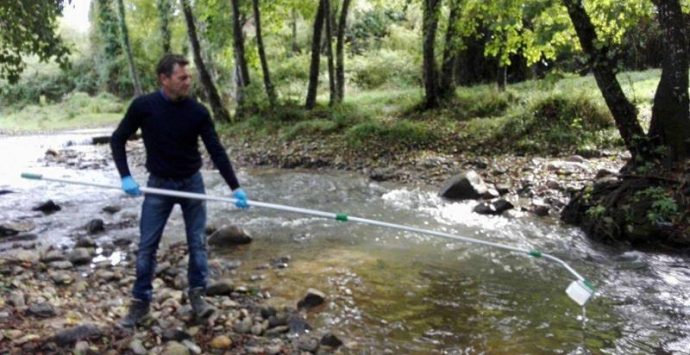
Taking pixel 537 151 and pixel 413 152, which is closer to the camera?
pixel 537 151

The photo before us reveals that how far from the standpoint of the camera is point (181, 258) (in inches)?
301

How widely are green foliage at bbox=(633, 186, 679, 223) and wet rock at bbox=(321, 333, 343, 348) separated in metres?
5.24

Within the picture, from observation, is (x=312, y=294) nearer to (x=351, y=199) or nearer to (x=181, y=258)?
(x=181, y=258)

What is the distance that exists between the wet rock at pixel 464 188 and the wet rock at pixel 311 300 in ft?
18.0

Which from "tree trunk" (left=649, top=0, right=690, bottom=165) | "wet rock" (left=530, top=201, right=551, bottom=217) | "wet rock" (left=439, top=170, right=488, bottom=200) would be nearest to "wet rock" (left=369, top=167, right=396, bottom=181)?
"wet rock" (left=439, top=170, right=488, bottom=200)

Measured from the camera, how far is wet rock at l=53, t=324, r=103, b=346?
14.9 ft

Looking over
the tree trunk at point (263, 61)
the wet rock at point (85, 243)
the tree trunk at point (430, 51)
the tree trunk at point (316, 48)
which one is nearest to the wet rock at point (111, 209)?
the wet rock at point (85, 243)

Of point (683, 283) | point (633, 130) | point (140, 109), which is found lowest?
point (683, 283)

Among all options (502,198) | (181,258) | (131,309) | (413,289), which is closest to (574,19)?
(502,198)

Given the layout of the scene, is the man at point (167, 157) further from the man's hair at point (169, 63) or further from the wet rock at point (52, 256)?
the wet rock at point (52, 256)

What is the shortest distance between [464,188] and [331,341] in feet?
21.2

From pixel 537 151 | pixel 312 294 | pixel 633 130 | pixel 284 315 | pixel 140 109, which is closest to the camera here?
pixel 140 109

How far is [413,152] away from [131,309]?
413 inches

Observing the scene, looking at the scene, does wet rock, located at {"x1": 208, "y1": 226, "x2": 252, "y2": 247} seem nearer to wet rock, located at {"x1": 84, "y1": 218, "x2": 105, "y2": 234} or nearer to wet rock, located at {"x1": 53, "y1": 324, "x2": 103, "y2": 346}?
wet rock, located at {"x1": 84, "y1": 218, "x2": 105, "y2": 234}
